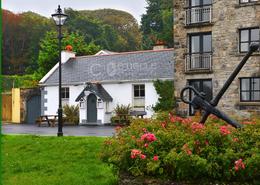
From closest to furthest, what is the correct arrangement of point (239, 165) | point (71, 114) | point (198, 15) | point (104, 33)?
point (239, 165), point (198, 15), point (71, 114), point (104, 33)

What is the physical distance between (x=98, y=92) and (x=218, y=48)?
967 cm

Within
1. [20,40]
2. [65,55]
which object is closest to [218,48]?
[65,55]

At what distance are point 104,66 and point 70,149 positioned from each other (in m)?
23.7

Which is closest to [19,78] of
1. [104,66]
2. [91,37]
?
[104,66]

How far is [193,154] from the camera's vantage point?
770cm

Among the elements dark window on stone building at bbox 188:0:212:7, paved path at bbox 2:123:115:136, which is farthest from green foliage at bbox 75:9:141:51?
paved path at bbox 2:123:115:136

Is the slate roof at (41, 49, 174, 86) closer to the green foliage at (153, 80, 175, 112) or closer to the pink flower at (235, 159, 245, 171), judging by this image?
the green foliage at (153, 80, 175, 112)

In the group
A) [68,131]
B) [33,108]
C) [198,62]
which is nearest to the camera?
[68,131]

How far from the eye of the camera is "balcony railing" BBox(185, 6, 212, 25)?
3081 centimetres

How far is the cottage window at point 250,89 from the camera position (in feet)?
95.1

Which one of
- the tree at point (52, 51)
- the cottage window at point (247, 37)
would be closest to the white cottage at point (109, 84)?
the cottage window at point (247, 37)

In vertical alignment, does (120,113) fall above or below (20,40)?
below

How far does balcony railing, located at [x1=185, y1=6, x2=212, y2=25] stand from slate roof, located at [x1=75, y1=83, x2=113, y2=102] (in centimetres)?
826

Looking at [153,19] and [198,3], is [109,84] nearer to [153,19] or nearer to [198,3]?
[198,3]
